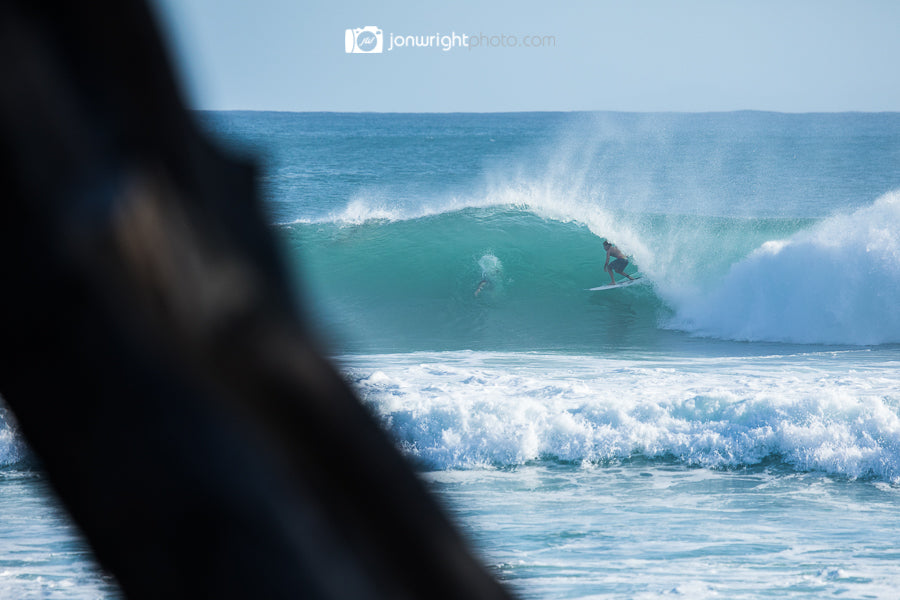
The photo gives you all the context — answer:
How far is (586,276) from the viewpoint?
17812mm

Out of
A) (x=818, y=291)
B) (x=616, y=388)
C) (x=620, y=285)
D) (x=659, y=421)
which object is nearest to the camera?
(x=659, y=421)

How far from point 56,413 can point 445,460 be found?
7.70 m

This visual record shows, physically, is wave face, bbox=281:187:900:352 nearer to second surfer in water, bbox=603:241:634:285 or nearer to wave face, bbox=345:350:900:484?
second surfer in water, bbox=603:241:634:285

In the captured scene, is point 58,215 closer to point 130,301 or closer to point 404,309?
point 130,301

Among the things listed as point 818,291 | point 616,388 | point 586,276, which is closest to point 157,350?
point 616,388

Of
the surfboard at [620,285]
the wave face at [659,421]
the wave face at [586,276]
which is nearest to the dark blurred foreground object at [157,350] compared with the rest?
the wave face at [659,421]

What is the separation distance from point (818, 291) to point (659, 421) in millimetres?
8284

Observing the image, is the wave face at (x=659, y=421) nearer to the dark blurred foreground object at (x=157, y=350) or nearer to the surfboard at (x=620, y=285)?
the dark blurred foreground object at (x=157, y=350)

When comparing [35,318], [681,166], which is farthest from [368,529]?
[681,166]

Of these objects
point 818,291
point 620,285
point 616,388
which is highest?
point 620,285

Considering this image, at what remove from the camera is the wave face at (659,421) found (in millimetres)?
7742

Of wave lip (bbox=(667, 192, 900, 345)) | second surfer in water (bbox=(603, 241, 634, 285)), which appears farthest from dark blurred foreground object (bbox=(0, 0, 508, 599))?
second surfer in water (bbox=(603, 241, 634, 285))

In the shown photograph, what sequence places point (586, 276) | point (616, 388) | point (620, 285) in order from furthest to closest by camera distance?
point (586, 276), point (620, 285), point (616, 388)

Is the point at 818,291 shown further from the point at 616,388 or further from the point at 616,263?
the point at 616,388
